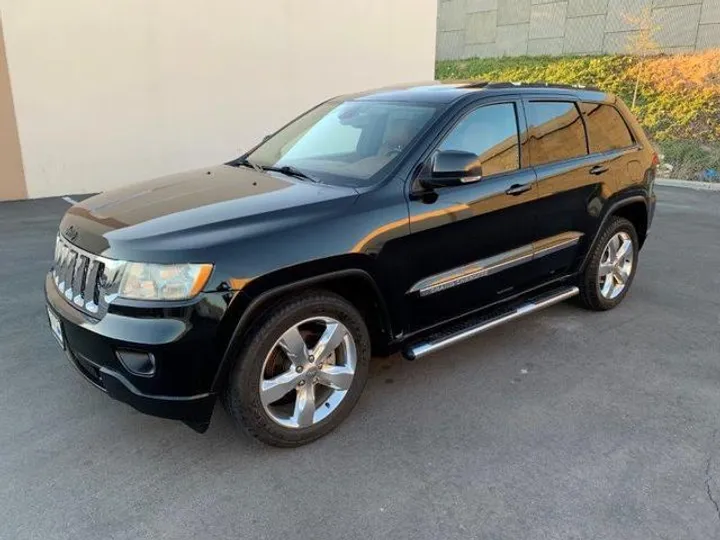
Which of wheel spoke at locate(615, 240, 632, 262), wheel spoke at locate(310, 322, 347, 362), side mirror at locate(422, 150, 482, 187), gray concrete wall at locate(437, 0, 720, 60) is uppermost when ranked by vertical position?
gray concrete wall at locate(437, 0, 720, 60)

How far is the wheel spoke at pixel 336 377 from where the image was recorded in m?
3.08

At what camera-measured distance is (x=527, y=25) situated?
21391mm

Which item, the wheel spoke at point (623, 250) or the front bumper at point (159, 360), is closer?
the front bumper at point (159, 360)

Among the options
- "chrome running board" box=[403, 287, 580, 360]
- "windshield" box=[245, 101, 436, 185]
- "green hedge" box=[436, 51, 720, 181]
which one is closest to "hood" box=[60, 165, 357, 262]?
"windshield" box=[245, 101, 436, 185]

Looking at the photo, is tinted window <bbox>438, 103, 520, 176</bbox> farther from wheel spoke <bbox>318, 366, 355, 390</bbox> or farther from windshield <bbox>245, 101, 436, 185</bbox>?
wheel spoke <bbox>318, 366, 355, 390</bbox>

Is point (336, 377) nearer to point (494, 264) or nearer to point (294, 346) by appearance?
point (294, 346)

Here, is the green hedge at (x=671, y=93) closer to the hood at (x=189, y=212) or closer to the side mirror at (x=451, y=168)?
the side mirror at (x=451, y=168)

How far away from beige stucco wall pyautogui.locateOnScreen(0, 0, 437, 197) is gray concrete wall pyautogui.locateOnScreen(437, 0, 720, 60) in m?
10.1

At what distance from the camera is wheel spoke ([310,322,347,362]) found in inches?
119

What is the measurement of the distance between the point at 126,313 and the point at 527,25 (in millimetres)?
22033

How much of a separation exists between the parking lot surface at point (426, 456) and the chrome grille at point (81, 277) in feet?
2.56

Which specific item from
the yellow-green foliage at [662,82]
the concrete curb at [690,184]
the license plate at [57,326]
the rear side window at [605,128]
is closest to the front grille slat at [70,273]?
the license plate at [57,326]

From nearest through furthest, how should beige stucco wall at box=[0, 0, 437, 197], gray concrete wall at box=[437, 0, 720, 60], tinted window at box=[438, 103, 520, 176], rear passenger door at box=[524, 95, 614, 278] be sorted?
tinted window at box=[438, 103, 520, 176] < rear passenger door at box=[524, 95, 614, 278] < beige stucco wall at box=[0, 0, 437, 197] < gray concrete wall at box=[437, 0, 720, 60]

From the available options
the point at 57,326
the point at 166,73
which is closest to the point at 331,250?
the point at 57,326
